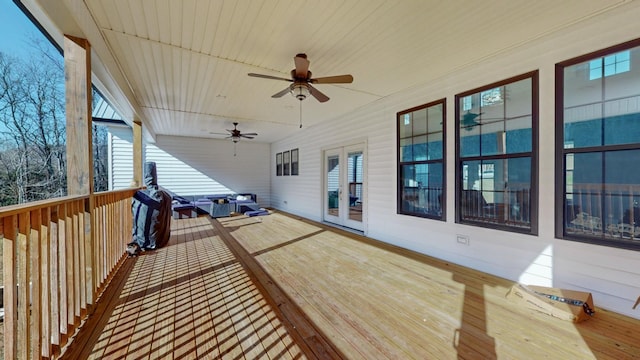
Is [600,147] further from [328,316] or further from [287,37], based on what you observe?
[287,37]

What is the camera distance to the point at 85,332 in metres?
2.06

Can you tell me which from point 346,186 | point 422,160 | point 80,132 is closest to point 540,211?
point 422,160

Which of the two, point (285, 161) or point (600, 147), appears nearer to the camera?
point (600, 147)

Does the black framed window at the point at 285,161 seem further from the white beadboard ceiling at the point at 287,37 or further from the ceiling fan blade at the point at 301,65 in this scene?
the ceiling fan blade at the point at 301,65

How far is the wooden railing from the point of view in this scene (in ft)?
4.61

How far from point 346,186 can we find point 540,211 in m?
3.80

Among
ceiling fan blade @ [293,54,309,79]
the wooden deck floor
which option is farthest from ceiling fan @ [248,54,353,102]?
the wooden deck floor

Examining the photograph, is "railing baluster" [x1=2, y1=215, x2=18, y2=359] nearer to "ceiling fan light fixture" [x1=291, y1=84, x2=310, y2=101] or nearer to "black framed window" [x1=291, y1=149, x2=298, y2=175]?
"ceiling fan light fixture" [x1=291, y1=84, x2=310, y2=101]

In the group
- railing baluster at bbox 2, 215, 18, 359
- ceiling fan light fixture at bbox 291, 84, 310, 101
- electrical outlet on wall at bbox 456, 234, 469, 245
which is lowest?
electrical outlet on wall at bbox 456, 234, 469, 245

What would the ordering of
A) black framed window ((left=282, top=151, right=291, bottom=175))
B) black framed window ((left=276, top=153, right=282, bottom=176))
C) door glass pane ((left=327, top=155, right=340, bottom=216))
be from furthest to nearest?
1. black framed window ((left=276, top=153, right=282, bottom=176))
2. black framed window ((left=282, top=151, right=291, bottom=175))
3. door glass pane ((left=327, top=155, right=340, bottom=216))

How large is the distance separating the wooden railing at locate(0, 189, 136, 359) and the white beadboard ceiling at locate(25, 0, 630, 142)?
5.50 feet

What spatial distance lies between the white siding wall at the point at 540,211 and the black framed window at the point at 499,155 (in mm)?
94

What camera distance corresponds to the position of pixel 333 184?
6.73 metres

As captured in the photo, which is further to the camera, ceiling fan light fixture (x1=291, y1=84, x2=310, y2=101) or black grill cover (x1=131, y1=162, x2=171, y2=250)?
black grill cover (x1=131, y1=162, x2=171, y2=250)
